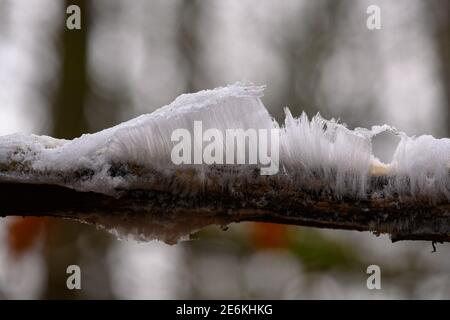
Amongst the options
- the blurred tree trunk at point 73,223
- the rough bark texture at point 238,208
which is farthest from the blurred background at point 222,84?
the rough bark texture at point 238,208

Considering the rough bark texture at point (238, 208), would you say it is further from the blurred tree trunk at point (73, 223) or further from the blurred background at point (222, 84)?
the blurred tree trunk at point (73, 223)

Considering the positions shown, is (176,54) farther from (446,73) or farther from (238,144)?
(238,144)

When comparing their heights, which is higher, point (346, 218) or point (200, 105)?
point (200, 105)

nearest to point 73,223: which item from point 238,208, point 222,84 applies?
point 222,84

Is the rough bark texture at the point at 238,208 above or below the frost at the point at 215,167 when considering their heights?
below
